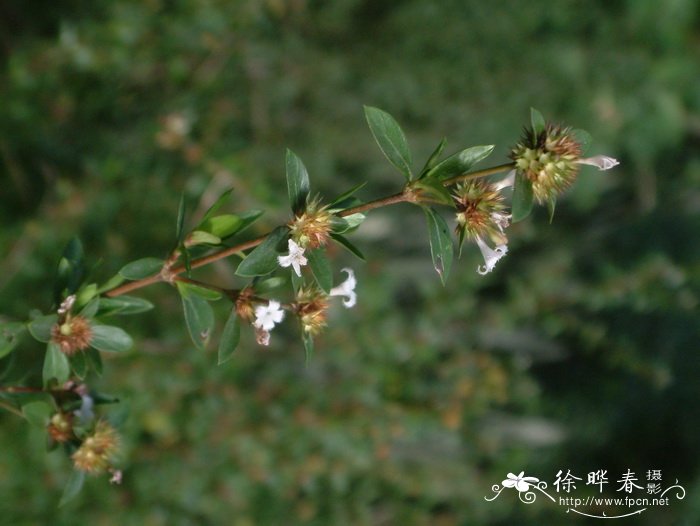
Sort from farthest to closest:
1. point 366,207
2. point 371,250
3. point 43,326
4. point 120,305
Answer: point 371,250 < point 120,305 < point 43,326 < point 366,207

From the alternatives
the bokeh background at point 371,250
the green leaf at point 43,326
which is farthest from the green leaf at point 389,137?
the bokeh background at point 371,250

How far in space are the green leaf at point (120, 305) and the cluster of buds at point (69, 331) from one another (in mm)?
83

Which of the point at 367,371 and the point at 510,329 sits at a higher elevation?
the point at 510,329

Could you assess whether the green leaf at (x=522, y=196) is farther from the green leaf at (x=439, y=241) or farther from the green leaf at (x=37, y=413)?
the green leaf at (x=37, y=413)

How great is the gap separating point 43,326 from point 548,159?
92 cm

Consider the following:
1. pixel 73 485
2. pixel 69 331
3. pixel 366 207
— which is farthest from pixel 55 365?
pixel 366 207

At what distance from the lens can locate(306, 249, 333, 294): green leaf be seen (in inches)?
47.9

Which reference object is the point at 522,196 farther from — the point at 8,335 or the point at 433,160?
the point at 8,335

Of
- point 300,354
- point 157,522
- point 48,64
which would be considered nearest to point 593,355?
point 300,354

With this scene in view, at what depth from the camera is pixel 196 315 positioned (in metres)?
1.37

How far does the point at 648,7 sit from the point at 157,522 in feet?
12.8

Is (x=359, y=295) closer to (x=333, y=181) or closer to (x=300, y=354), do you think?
(x=300, y=354)

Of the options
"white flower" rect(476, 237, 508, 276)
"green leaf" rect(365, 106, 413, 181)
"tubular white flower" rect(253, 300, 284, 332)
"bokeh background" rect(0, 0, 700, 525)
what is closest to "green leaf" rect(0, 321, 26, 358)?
"tubular white flower" rect(253, 300, 284, 332)

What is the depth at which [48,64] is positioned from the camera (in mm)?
2783
